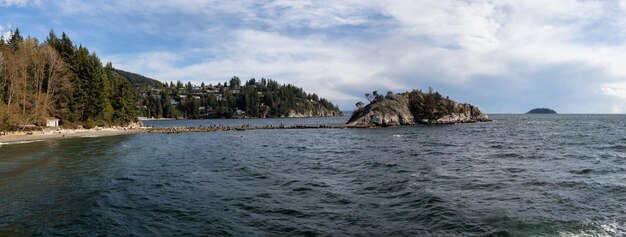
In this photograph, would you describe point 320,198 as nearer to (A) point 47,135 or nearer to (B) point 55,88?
(A) point 47,135

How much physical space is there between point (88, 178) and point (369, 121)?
102262mm

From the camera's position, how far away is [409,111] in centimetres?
13550

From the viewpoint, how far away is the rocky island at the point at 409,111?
12475 centimetres

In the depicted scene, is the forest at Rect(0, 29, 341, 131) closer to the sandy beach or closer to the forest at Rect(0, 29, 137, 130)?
the forest at Rect(0, 29, 137, 130)

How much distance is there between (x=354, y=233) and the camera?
15.0 meters

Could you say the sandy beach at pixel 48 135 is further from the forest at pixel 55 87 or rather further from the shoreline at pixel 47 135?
the forest at pixel 55 87

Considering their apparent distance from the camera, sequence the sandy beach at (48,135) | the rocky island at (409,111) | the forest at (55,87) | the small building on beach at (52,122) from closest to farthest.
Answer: the sandy beach at (48,135) → the forest at (55,87) → the small building on beach at (52,122) → the rocky island at (409,111)

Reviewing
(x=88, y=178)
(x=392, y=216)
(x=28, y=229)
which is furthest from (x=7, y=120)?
(x=392, y=216)

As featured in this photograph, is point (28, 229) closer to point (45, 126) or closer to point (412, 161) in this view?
point (412, 161)

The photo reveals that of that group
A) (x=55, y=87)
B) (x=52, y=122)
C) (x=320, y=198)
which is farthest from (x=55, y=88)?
(x=320, y=198)

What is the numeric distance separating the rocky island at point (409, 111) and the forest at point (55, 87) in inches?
2778

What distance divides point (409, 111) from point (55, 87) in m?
105

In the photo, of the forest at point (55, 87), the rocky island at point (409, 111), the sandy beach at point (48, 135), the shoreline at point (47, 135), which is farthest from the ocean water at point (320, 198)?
the rocky island at point (409, 111)

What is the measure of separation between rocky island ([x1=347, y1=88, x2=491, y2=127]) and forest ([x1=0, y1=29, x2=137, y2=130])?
7055 cm
